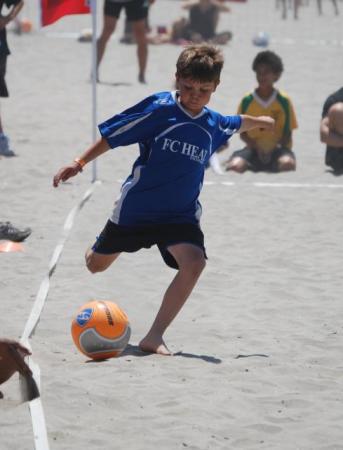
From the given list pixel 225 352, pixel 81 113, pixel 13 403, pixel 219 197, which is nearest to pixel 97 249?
pixel 225 352

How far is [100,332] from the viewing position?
223 inches

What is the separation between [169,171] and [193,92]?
1.40ft

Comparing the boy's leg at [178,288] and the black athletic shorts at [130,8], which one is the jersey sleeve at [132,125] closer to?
the boy's leg at [178,288]

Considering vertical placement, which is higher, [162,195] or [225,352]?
[162,195]

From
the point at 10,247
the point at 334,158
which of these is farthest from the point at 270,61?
the point at 10,247

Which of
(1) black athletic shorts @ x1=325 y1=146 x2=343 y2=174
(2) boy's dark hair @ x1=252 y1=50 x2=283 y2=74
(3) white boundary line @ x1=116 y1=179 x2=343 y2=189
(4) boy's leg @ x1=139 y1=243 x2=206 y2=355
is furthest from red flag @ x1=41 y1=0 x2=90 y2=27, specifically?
(4) boy's leg @ x1=139 y1=243 x2=206 y2=355

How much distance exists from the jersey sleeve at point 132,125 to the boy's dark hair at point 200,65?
0.80ft

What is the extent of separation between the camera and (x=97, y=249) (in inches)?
242

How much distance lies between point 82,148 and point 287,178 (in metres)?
2.30

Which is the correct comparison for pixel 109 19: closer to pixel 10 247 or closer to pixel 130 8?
pixel 130 8

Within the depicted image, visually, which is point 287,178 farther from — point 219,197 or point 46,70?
point 46,70

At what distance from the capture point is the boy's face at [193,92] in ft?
19.0

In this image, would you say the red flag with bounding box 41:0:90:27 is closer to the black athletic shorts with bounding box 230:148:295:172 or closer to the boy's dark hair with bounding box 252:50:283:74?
the boy's dark hair with bounding box 252:50:283:74

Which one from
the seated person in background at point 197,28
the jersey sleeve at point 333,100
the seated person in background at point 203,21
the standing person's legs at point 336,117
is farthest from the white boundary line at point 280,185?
the seated person in background at point 203,21
